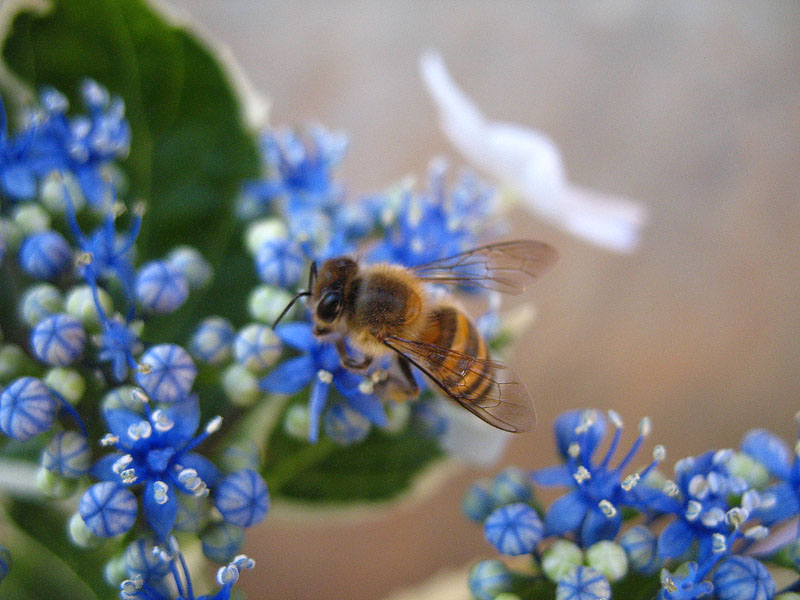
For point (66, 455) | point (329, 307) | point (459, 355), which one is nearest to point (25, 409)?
point (66, 455)

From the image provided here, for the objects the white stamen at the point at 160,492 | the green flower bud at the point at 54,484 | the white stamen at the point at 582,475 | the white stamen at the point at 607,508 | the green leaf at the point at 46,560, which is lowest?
the green leaf at the point at 46,560

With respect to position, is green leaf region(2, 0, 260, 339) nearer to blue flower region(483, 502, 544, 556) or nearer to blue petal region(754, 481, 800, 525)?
blue flower region(483, 502, 544, 556)

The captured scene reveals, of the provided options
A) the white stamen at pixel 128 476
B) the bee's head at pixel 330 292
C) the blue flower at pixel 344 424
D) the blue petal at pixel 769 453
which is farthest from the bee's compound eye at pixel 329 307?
the blue petal at pixel 769 453

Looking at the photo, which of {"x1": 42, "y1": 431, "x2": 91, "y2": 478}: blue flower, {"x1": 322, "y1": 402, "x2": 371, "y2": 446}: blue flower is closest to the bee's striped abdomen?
{"x1": 322, "y1": 402, "x2": 371, "y2": 446}: blue flower

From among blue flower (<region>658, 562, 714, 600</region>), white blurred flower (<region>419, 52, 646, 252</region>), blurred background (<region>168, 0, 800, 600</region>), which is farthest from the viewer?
blurred background (<region>168, 0, 800, 600</region>)

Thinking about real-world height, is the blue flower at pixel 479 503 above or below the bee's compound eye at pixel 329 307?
below

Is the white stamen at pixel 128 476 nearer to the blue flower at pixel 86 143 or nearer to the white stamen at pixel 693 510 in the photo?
the blue flower at pixel 86 143

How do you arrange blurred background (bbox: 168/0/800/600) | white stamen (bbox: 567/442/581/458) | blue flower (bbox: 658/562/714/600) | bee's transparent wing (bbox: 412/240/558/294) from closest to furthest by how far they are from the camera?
blue flower (bbox: 658/562/714/600) → white stamen (bbox: 567/442/581/458) → bee's transparent wing (bbox: 412/240/558/294) → blurred background (bbox: 168/0/800/600)
